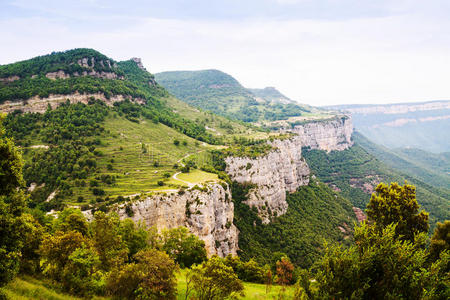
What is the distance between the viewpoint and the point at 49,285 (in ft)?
87.8

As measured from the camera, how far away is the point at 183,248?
5741cm

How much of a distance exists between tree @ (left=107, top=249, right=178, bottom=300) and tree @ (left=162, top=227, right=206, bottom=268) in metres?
26.7

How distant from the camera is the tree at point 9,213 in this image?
765 inches

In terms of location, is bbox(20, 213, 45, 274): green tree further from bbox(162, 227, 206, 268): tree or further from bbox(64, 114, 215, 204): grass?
bbox(64, 114, 215, 204): grass

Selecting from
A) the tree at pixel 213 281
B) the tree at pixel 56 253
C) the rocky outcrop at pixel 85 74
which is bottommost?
the tree at pixel 213 281

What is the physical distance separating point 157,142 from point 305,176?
269ft

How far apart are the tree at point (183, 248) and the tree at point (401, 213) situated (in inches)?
1447

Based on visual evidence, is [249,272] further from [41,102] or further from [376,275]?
[41,102]

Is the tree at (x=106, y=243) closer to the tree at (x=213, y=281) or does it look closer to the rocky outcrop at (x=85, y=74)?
the tree at (x=213, y=281)

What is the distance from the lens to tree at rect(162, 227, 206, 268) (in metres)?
55.9

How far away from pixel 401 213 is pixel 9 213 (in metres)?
49.3

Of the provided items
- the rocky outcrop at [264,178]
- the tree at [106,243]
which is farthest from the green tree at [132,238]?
the rocky outcrop at [264,178]

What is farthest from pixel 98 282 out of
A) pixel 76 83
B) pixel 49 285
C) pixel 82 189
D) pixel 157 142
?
pixel 76 83

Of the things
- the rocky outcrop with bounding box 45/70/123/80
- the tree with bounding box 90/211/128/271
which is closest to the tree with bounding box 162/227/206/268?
the tree with bounding box 90/211/128/271
